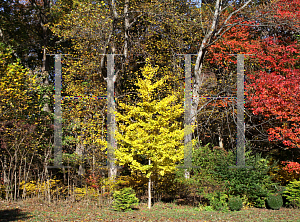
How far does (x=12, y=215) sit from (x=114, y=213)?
250cm

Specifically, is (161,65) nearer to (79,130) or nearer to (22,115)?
(79,130)

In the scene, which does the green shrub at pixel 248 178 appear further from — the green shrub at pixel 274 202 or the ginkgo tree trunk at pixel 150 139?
the ginkgo tree trunk at pixel 150 139

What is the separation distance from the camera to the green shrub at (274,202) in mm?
8977

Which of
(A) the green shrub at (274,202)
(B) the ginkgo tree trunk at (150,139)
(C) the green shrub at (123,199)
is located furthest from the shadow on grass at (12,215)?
(A) the green shrub at (274,202)

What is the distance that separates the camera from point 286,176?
10.2m

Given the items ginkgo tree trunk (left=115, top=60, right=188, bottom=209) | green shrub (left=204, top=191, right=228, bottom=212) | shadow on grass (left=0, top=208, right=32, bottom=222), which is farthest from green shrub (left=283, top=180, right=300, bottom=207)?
shadow on grass (left=0, top=208, right=32, bottom=222)

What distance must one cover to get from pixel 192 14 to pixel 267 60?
3.78 m

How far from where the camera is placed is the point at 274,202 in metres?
8.98

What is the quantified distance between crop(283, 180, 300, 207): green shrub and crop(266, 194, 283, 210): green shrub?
0.40 metres

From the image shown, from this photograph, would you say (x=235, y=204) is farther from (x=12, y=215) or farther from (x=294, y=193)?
(x=12, y=215)

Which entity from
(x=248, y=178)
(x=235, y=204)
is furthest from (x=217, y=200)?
(x=248, y=178)

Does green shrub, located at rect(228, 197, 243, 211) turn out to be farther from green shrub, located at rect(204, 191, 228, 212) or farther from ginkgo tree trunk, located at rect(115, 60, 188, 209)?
ginkgo tree trunk, located at rect(115, 60, 188, 209)

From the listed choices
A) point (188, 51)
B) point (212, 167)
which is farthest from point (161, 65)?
point (212, 167)

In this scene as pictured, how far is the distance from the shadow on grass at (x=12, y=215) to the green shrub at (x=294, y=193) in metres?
7.92
